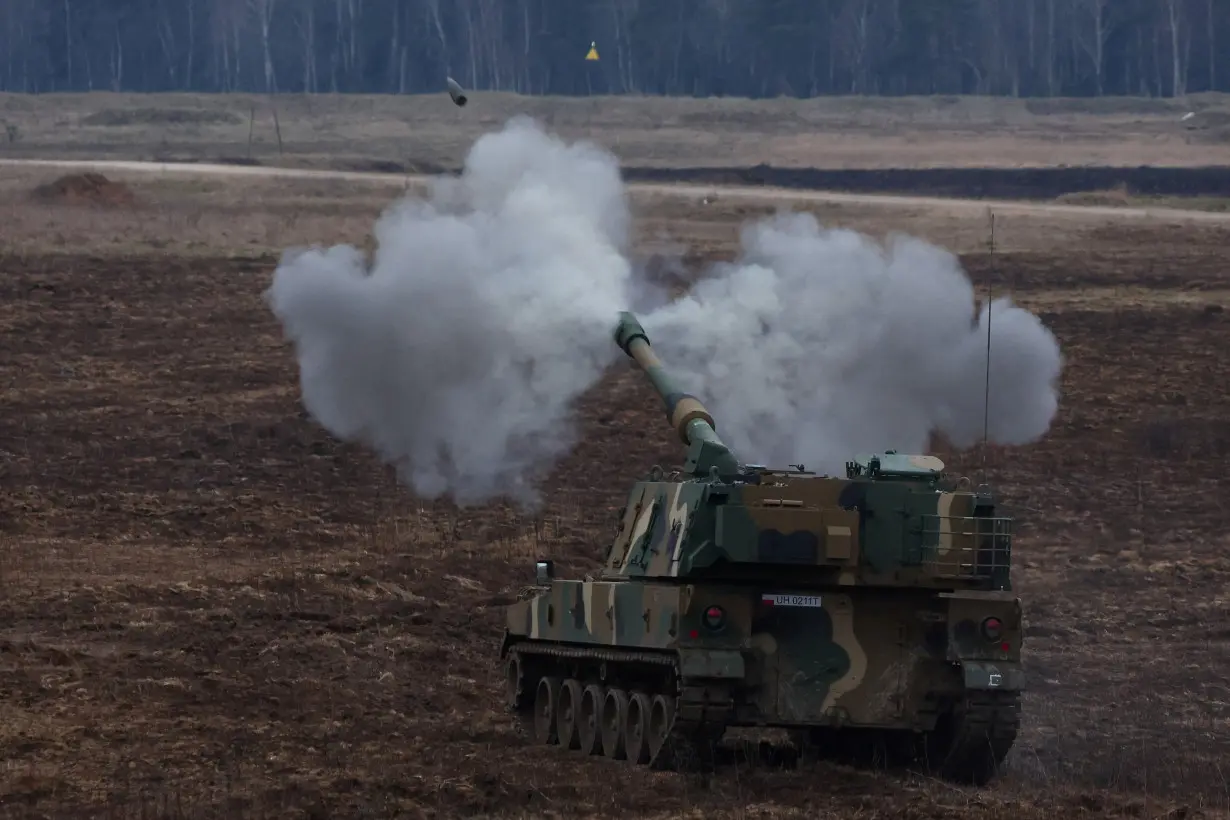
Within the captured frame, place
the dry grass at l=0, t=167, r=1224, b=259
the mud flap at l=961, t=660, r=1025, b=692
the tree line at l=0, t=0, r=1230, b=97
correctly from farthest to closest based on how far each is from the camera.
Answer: the tree line at l=0, t=0, r=1230, b=97 < the dry grass at l=0, t=167, r=1224, b=259 < the mud flap at l=961, t=660, r=1025, b=692

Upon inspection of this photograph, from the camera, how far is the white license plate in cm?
1686

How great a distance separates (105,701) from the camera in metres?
19.5

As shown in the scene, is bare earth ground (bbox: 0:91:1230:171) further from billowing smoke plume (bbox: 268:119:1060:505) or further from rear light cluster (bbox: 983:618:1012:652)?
rear light cluster (bbox: 983:618:1012:652)

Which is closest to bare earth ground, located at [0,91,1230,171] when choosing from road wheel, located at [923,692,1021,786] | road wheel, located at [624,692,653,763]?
road wheel, located at [624,692,653,763]

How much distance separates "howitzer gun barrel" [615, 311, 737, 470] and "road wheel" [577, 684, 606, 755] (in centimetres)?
220

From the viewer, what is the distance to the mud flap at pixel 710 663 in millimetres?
16266

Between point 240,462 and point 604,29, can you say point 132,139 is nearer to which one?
point 604,29

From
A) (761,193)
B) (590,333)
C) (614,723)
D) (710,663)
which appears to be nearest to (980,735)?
(710,663)

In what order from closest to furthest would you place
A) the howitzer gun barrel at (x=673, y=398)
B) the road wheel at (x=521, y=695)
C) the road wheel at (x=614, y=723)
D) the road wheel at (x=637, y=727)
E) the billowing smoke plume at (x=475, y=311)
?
1. the road wheel at (x=637, y=727)
2. the road wheel at (x=614, y=723)
3. the howitzer gun barrel at (x=673, y=398)
4. the road wheel at (x=521, y=695)
5. the billowing smoke plume at (x=475, y=311)

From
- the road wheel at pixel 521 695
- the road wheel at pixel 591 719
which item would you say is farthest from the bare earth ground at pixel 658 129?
the road wheel at pixel 591 719

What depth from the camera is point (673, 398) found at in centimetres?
1908

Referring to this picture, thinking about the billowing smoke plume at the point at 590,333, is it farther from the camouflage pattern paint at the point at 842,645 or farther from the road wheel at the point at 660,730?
the road wheel at the point at 660,730

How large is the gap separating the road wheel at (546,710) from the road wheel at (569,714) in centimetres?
6

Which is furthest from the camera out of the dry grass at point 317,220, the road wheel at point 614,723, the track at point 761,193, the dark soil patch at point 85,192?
the track at point 761,193
